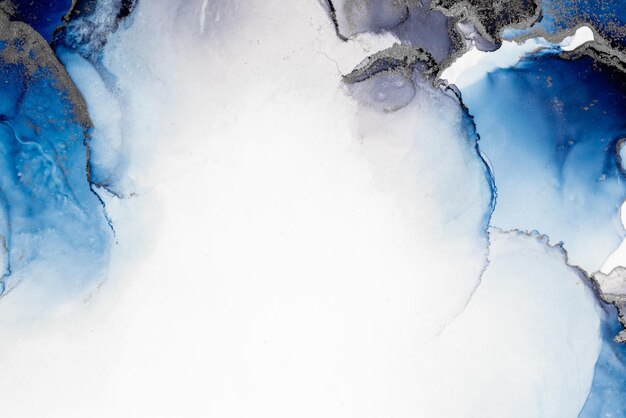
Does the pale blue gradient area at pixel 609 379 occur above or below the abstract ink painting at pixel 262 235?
below

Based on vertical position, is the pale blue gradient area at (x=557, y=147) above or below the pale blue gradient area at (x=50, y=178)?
below

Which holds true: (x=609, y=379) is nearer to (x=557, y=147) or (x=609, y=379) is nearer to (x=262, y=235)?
(x=557, y=147)

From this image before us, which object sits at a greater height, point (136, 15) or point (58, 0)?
point (58, 0)

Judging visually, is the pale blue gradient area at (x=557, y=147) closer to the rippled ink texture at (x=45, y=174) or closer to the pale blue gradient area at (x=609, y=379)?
the pale blue gradient area at (x=609, y=379)

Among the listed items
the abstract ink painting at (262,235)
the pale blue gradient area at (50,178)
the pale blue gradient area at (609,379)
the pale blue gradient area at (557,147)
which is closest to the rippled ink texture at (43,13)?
the abstract ink painting at (262,235)

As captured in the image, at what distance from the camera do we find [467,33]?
193 cm

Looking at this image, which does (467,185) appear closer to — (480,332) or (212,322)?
(480,332)

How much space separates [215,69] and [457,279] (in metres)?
1.34

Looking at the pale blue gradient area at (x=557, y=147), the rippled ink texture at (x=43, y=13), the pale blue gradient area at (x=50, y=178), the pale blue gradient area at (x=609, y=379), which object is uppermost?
the rippled ink texture at (x=43, y=13)

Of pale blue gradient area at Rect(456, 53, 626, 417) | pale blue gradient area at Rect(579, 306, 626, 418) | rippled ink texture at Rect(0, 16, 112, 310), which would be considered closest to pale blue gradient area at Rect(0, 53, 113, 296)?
rippled ink texture at Rect(0, 16, 112, 310)

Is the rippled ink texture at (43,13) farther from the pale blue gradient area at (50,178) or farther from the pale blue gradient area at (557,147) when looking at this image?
the pale blue gradient area at (557,147)

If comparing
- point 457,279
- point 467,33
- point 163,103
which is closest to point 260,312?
point 457,279

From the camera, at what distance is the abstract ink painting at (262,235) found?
1892 millimetres

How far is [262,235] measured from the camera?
1.90m
